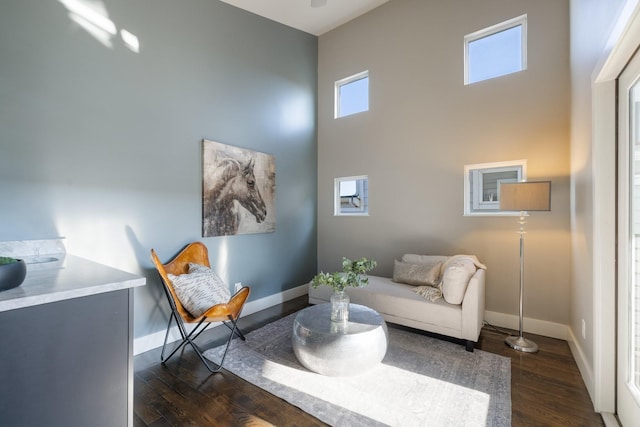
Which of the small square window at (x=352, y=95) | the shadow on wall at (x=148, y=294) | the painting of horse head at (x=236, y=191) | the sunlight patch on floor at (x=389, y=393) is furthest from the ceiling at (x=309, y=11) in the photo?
the sunlight patch on floor at (x=389, y=393)

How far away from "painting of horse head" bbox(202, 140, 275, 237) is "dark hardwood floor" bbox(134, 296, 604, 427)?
143 cm

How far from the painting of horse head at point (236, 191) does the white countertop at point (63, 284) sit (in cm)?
185

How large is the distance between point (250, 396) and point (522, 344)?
2.58 meters

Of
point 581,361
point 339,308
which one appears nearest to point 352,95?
point 339,308

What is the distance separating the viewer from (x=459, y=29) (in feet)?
11.7

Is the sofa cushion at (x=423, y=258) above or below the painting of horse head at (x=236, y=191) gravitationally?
below

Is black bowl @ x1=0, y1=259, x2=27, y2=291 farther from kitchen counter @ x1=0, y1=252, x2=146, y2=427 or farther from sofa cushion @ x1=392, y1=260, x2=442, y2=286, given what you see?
sofa cushion @ x1=392, y1=260, x2=442, y2=286

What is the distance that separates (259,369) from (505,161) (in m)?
3.35

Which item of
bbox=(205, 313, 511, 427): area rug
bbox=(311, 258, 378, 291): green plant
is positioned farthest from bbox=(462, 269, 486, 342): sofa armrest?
bbox=(311, 258, 378, 291): green plant

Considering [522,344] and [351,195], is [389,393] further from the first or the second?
[351,195]

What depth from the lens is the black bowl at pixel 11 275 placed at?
105cm

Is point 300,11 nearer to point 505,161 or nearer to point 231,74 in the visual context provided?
point 231,74

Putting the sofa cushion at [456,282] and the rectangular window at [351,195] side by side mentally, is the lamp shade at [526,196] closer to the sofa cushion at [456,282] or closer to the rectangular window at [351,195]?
Result: the sofa cushion at [456,282]

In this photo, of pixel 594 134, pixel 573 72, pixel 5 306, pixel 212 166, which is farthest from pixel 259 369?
pixel 573 72
